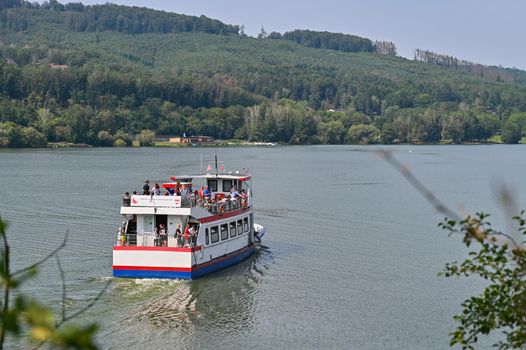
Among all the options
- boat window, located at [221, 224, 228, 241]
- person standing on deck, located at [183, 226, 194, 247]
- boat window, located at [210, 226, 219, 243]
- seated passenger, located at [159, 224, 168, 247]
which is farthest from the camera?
boat window, located at [221, 224, 228, 241]

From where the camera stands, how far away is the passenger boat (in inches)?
1190

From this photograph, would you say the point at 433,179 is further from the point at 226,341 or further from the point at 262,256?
the point at 226,341

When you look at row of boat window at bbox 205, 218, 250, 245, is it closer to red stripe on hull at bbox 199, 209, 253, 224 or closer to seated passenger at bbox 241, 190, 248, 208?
red stripe on hull at bbox 199, 209, 253, 224

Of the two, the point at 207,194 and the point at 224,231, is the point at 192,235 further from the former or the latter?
the point at 207,194

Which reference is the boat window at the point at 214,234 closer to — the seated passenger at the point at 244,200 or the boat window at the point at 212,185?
the seated passenger at the point at 244,200

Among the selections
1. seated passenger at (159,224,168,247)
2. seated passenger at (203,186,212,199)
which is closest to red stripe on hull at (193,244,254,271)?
seated passenger at (159,224,168,247)

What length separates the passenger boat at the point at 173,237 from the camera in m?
30.2

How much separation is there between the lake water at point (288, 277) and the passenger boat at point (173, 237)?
550 mm

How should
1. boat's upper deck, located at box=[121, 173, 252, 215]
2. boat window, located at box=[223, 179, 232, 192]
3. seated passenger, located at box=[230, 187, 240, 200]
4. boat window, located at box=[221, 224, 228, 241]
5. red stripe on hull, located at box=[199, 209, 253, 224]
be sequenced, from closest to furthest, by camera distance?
boat's upper deck, located at box=[121, 173, 252, 215] → red stripe on hull, located at box=[199, 209, 253, 224] → boat window, located at box=[221, 224, 228, 241] → seated passenger, located at box=[230, 187, 240, 200] → boat window, located at box=[223, 179, 232, 192]

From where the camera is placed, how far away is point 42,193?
64250mm

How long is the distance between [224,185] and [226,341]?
1421cm

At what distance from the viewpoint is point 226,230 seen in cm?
3444

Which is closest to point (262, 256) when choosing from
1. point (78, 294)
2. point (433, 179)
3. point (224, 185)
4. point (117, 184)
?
point (224, 185)

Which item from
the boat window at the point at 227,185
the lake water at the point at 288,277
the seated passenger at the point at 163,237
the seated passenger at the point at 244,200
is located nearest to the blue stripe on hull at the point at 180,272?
the lake water at the point at 288,277
